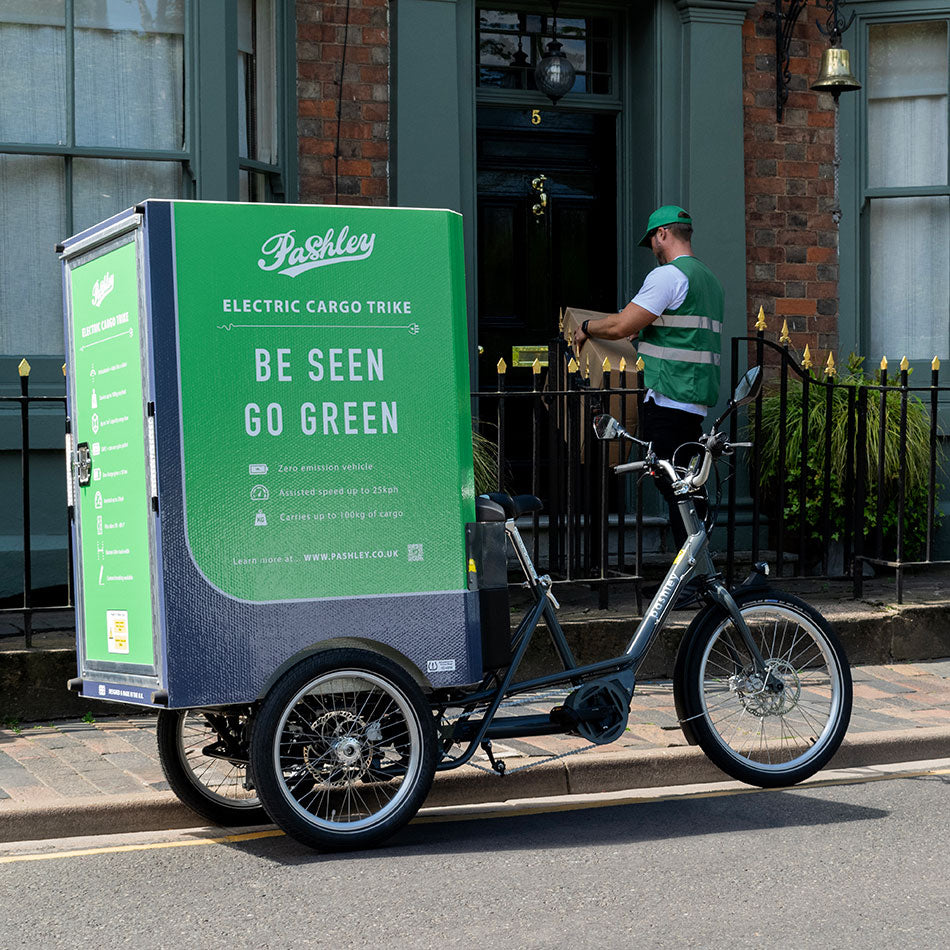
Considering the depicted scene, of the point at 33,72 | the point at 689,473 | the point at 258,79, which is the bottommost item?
the point at 689,473

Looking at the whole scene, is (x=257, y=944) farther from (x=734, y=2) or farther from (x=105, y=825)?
(x=734, y=2)

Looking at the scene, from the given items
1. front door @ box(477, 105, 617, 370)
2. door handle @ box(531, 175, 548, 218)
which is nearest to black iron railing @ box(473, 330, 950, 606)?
front door @ box(477, 105, 617, 370)

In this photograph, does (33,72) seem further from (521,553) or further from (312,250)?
(521,553)

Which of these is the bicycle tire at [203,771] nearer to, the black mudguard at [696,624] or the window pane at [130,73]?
the black mudguard at [696,624]

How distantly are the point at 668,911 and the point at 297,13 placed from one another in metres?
6.25

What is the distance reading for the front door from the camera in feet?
31.6

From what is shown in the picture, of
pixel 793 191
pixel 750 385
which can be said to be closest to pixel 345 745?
pixel 750 385

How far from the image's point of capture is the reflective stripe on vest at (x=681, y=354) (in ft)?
24.5

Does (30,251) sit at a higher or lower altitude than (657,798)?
higher

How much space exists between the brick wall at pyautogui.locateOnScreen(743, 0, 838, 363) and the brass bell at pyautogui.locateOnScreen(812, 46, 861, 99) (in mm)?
408

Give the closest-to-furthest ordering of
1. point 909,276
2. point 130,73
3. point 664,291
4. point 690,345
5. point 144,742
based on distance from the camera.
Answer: point 144,742 → point 664,291 → point 690,345 → point 130,73 → point 909,276

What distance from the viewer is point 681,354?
24.5 feet

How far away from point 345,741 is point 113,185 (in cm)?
445

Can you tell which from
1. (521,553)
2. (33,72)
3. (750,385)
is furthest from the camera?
(33,72)
